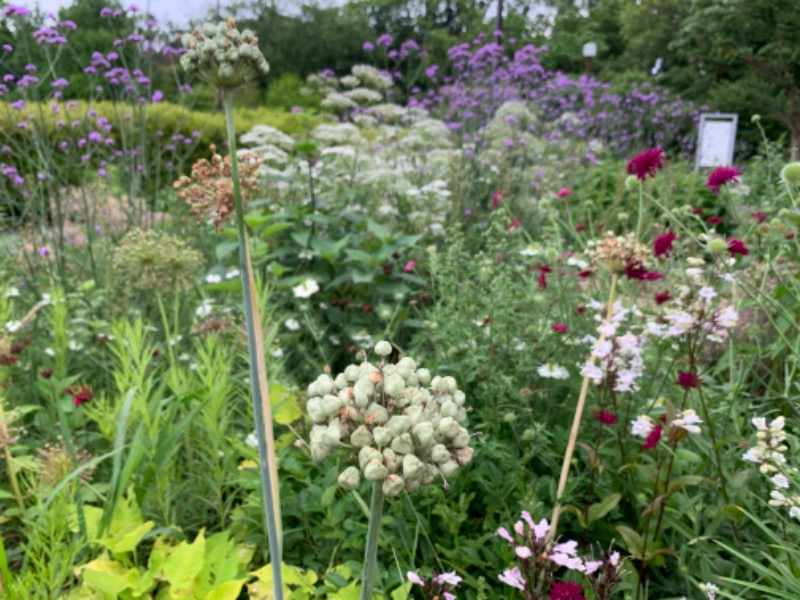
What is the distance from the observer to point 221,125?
10.5 m

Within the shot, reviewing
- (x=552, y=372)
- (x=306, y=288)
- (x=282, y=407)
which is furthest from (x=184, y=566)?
(x=306, y=288)

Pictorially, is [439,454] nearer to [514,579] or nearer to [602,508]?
[514,579]

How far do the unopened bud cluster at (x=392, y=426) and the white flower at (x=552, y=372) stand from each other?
119cm

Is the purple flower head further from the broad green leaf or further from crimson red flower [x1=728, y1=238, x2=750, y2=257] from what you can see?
crimson red flower [x1=728, y1=238, x2=750, y2=257]

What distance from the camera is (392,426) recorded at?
83 centimetres

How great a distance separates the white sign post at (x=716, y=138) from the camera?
835 cm

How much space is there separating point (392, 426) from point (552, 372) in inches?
52.1

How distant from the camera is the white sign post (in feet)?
27.4

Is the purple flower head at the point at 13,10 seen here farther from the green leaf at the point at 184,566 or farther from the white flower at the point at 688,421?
the white flower at the point at 688,421

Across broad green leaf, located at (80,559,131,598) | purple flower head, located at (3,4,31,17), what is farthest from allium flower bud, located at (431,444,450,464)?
purple flower head, located at (3,4,31,17)

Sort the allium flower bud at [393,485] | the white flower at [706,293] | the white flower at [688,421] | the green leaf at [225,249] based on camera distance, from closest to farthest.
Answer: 1. the allium flower bud at [393,485]
2. the white flower at [688,421]
3. the white flower at [706,293]
4. the green leaf at [225,249]

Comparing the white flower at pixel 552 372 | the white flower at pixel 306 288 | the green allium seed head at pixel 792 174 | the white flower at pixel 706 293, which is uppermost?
the green allium seed head at pixel 792 174

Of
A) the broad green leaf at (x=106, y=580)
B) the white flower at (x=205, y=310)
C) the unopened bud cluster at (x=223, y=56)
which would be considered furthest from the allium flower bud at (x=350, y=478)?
the white flower at (x=205, y=310)

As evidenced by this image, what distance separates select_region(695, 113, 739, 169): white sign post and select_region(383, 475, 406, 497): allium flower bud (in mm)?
8340
